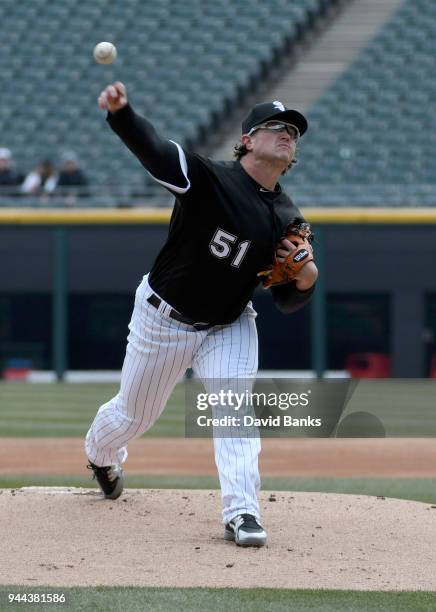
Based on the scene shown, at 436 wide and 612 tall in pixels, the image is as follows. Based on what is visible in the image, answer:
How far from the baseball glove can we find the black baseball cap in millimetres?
361

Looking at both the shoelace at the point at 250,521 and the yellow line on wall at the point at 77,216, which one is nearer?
the shoelace at the point at 250,521

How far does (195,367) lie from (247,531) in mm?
666

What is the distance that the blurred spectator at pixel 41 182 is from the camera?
14.9 m

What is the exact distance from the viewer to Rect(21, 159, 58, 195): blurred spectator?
14.9 m

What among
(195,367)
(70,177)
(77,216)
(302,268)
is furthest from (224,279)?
(70,177)

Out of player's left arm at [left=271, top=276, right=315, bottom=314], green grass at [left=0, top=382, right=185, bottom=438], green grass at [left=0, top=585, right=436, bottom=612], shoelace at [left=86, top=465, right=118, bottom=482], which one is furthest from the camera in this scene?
green grass at [left=0, top=382, right=185, bottom=438]

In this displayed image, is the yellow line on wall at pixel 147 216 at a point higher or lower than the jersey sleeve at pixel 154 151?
lower

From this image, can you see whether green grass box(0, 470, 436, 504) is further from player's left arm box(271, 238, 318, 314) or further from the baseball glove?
the baseball glove

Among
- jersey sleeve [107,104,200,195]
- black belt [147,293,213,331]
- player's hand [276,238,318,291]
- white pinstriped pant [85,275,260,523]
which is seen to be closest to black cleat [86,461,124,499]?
white pinstriped pant [85,275,260,523]

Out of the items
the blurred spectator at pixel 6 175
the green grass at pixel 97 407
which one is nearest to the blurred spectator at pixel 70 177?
the blurred spectator at pixel 6 175

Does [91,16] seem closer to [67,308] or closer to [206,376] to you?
[67,308]

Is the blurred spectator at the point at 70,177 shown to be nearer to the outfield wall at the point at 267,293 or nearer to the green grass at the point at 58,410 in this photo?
the outfield wall at the point at 267,293

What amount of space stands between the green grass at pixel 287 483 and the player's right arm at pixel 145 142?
2.62 metres

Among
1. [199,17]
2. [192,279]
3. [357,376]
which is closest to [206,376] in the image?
[192,279]
